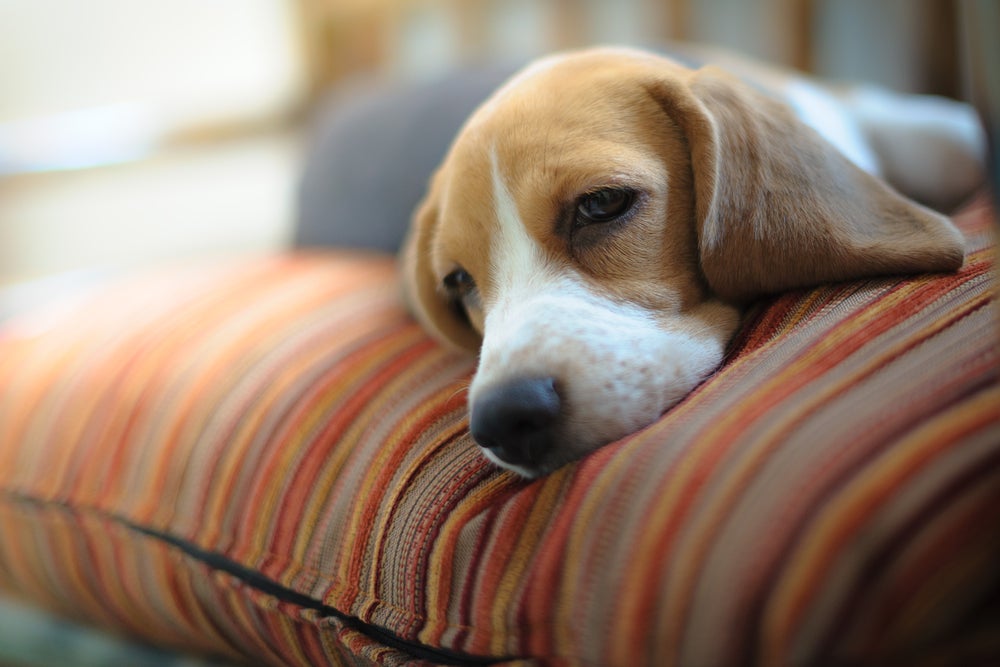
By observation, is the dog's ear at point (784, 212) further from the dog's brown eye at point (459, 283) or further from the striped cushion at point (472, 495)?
the dog's brown eye at point (459, 283)

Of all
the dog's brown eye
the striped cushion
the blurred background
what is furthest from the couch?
the blurred background

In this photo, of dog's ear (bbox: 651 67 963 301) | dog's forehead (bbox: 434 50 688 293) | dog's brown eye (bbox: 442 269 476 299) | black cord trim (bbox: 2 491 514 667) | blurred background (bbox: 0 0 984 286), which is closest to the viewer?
black cord trim (bbox: 2 491 514 667)

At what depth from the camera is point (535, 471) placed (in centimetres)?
102

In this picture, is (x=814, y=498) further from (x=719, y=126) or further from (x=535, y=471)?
(x=719, y=126)

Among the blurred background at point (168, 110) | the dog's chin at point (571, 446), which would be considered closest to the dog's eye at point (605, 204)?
the dog's chin at point (571, 446)

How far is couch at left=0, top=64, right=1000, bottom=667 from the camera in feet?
2.23

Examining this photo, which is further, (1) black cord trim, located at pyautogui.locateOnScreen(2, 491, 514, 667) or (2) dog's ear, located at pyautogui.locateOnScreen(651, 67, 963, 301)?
(2) dog's ear, located at pyautogui.locateOnScreen(651, 67, 963, 301)

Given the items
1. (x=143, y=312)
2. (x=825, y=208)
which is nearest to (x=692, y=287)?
(x=825, y=208)

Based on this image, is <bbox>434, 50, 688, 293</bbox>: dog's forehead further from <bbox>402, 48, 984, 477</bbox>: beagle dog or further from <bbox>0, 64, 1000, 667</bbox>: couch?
<bbox>0, 64, 1000, 667</bbox>: couch

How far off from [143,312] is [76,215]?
9.98 feet

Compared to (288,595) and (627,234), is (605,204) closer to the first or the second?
(627,234)

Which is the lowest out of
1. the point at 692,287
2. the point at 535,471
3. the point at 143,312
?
the point at 143,312

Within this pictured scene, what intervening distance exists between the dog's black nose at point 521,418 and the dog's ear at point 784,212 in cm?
35

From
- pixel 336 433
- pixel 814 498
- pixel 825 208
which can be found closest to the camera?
pixel 814 498
